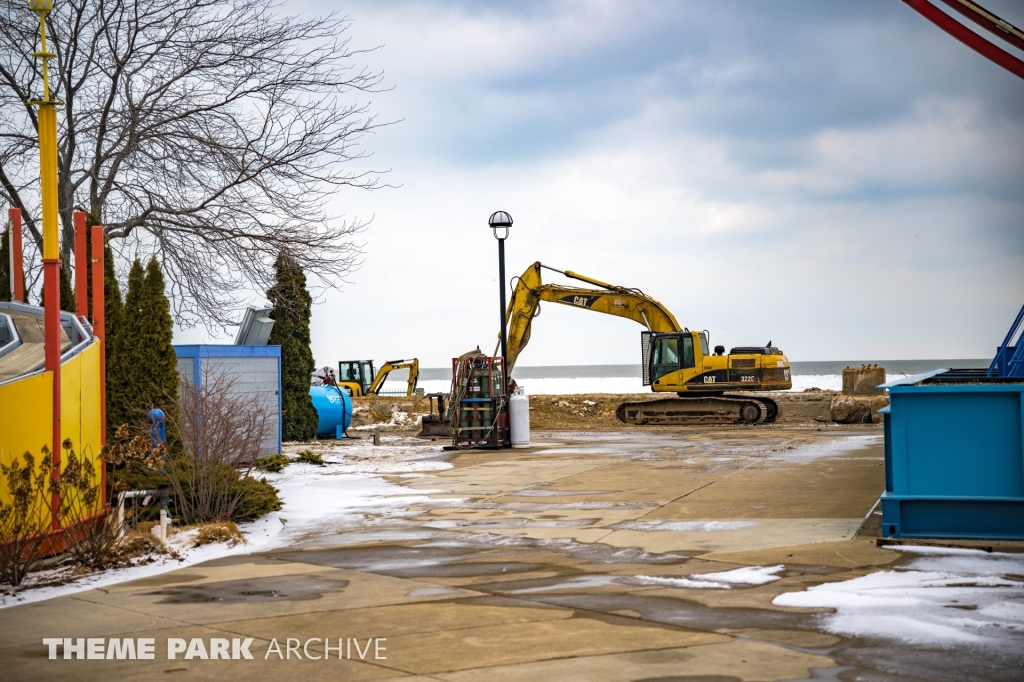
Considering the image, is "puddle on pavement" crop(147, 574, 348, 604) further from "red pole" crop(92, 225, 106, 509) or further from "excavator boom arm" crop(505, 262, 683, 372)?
"excavator boom arm" crop(505, 262, 683, 372)

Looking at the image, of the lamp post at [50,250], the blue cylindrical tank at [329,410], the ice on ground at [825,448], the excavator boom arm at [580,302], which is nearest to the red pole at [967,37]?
the ice on ground at [825,448]

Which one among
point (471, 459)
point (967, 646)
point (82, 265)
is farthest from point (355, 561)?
point (471, 459)

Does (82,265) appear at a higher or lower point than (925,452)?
higher

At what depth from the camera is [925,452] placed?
8453 mm

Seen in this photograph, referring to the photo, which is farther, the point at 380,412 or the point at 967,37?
the point at 380,412

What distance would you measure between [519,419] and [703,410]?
1239 centimetres

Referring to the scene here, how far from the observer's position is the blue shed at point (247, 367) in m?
17.1

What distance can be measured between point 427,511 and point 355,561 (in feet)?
10.2

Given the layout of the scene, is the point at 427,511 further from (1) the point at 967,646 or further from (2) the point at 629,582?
(1) the point at 967,646

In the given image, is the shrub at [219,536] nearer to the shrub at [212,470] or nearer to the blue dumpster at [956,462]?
the shrub at [212,470]

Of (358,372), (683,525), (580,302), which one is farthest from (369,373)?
(683,525)

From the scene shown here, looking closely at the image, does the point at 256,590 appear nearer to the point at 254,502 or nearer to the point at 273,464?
the point at 254,502

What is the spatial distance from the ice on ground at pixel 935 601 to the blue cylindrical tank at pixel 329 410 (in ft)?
Result: 62.9

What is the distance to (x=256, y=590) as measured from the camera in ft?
23.3
